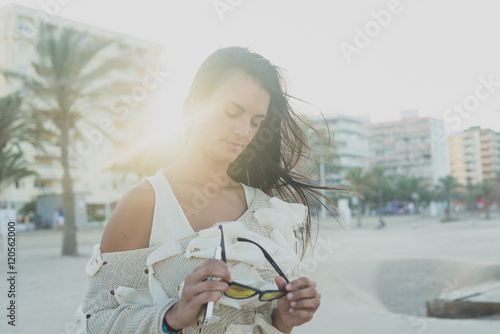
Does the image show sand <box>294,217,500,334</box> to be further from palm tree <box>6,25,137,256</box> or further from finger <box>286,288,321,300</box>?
palm tree <box>6,25,137,256</box>

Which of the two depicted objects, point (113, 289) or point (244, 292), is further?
point (113, 289)

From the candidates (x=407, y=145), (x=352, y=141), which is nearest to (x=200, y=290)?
(x=352, y=141)

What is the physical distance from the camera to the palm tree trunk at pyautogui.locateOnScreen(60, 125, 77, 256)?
14.7 meters

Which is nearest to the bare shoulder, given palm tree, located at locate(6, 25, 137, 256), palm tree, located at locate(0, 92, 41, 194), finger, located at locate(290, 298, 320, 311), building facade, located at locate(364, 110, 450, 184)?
finger, located at locate(290, 298, 320, 311)

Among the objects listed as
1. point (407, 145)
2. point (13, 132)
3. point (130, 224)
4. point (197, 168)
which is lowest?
point (130, 224)

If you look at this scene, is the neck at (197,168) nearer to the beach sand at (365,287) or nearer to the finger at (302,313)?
the finger at (302,313)

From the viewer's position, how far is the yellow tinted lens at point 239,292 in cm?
114

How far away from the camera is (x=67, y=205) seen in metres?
15.0

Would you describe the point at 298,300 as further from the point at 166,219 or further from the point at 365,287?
the point at 365,287

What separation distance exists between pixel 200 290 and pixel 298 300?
0.31 m

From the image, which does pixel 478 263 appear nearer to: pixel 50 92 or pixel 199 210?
pixel 199 210

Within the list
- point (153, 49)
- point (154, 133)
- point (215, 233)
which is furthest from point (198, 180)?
point (153, 49)

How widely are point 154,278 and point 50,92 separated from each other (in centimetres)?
1443

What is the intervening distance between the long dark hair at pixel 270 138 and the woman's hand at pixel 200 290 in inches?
25.3
